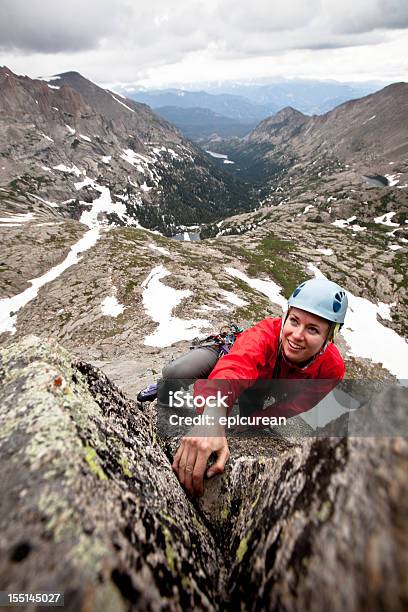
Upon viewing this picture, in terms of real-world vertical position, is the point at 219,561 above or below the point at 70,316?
above

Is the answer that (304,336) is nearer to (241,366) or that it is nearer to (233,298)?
(241,366)

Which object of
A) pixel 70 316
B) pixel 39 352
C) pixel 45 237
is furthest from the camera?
pixel 45 237

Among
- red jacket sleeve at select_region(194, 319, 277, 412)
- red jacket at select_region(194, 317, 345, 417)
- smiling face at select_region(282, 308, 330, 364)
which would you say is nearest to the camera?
red jacket sleeve at select_region(194, 319, 277, 412)

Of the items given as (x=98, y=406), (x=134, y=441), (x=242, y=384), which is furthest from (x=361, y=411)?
(x=98, y=406)

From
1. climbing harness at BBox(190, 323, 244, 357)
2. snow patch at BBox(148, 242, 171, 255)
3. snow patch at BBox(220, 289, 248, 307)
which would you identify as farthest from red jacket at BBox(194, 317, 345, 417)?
snow patch at BBox(148, 242, 171, 255)

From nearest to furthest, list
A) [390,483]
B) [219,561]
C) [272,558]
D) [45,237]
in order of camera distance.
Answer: [390,483] → [272,558] → [219,561] → [45,237]

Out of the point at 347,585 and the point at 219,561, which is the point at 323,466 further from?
the point at 219,561

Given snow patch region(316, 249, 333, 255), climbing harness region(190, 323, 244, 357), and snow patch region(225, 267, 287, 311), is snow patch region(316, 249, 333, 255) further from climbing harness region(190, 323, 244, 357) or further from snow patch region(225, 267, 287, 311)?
climbing harness region(190, 323, 244, 357)
